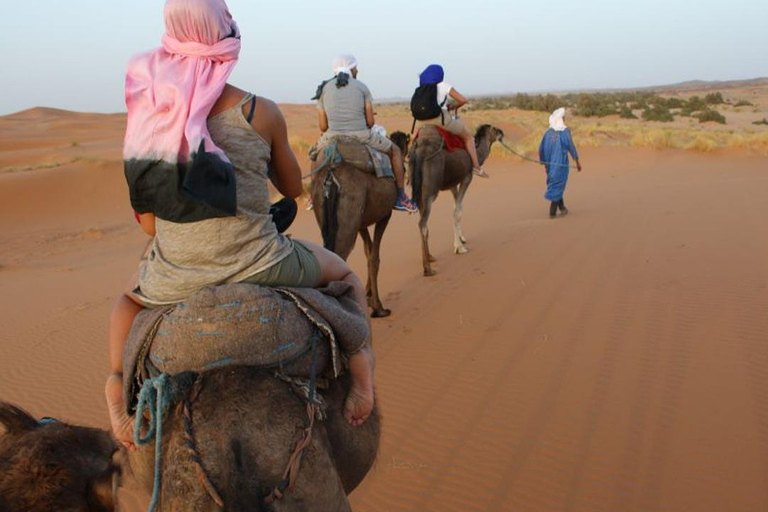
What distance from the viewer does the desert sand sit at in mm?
4758

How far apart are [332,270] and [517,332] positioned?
5216mm

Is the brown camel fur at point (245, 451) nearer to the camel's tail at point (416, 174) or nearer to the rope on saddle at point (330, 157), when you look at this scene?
the rope on saddle at point (330, 157)

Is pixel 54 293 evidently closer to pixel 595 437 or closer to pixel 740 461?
pixel 595 437

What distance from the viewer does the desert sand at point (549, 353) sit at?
15.6 feet

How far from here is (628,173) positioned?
72.9 feet

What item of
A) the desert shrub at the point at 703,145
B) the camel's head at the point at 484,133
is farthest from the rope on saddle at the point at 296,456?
the desert shrub at the point at 703,145

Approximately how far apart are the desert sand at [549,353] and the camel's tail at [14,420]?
8.59 ft

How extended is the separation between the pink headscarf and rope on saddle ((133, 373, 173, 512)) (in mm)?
565

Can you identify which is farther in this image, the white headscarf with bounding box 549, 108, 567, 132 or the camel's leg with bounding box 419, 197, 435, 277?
the white headscarf with bounding box 549, 108, 567, 132

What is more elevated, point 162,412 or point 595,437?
point 162,412

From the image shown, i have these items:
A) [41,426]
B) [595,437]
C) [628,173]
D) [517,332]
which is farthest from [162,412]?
[628,173]

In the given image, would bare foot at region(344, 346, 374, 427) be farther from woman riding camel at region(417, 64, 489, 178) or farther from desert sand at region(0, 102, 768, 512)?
woman riding camel at region(417, 64, 489, 178)

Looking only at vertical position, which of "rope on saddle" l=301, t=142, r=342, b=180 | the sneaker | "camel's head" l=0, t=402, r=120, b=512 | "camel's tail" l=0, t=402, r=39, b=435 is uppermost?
"rope on saddle" l=301, t=142, r=342, b=180

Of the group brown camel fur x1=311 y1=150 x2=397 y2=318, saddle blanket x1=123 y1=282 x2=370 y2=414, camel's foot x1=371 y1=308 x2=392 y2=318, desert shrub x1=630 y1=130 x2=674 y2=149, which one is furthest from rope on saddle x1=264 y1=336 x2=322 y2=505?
desert shrub x1=630 y1=130 x2=674 y2=149
